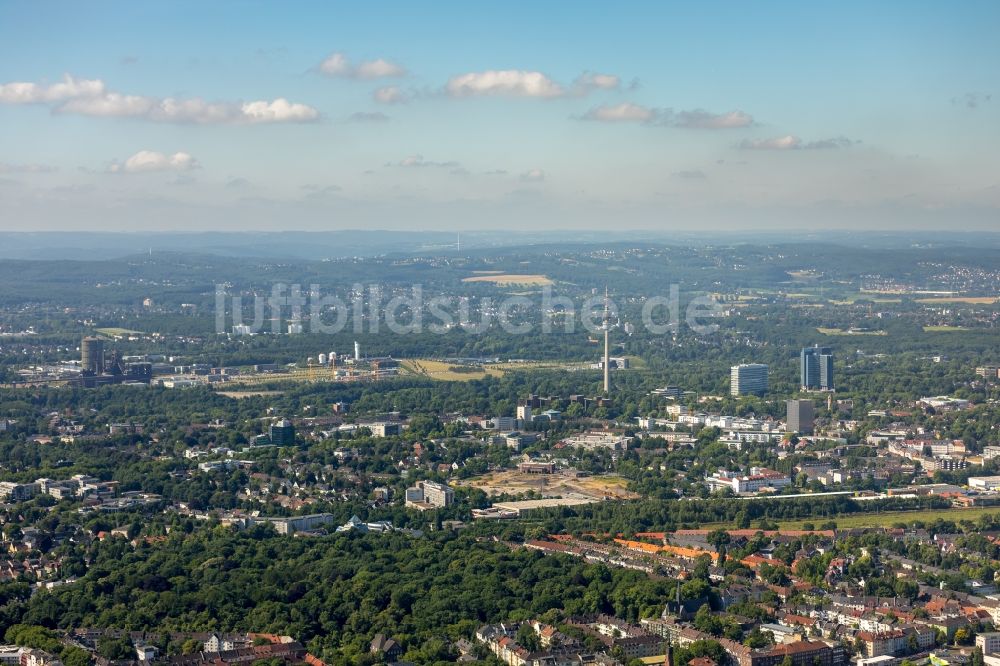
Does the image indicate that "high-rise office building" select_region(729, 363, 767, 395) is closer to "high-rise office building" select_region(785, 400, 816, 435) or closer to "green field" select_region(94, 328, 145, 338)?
"high-rise office building" select_region(785, 400, 816, 435)

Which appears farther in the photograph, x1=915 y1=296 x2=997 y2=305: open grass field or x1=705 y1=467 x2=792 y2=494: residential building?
x1=915 y1=296 x2=997 y2=305: open grass field

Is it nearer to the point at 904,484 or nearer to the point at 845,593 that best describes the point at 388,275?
the point at 904,484

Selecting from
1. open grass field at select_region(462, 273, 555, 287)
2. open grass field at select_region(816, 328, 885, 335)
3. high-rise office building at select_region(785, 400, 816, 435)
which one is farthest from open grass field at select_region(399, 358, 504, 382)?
open grass field at select_region(462, 273, 555, 287)

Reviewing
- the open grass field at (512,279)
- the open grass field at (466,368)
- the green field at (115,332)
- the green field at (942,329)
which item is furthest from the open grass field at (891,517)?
the open grass field at (512,279)

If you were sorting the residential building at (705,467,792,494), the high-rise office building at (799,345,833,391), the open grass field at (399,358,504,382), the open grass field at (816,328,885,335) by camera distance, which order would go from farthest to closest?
the open grass field at (816,328,885,335) → the open grass field at (399,358,504,382) → the high-rise office building at (799,345,833,391) → the residential building at (705,467,792,494)

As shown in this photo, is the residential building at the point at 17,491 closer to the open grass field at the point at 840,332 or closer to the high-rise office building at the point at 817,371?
the high-rise office building at the point at 817,371

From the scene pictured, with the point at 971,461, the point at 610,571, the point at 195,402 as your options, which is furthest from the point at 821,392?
the point at 610,571
